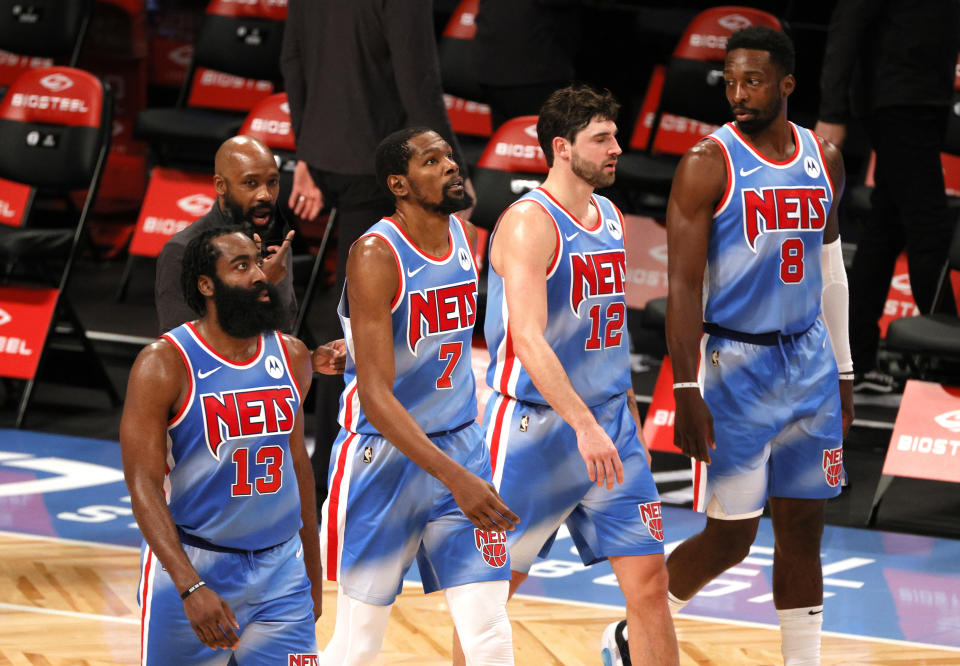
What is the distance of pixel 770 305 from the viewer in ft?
14.9

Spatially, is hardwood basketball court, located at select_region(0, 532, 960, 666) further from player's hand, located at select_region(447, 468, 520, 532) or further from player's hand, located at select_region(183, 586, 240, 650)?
player's hand, located at select_region(183, 586, 240, 650)

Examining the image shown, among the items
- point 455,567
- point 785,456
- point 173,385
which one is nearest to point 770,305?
point 785,456

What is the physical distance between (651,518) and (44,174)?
4.42 meters

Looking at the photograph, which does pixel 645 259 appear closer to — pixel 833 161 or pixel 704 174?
pixel 833 161

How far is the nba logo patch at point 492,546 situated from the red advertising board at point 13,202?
183 inches

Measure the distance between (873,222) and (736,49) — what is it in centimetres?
304

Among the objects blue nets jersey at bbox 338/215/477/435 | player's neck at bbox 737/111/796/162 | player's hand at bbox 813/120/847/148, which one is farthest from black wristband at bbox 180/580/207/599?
player's hand at bbox 813/120/847/148

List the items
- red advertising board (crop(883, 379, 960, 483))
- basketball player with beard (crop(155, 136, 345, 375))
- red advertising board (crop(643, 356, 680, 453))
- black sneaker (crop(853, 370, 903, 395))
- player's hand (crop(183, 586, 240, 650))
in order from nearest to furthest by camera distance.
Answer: player's hand (crop(183, 586, 240, 650)) < basketball player with beard (crop(155, 136, 345, 375)) < red advertising board (crop(883, 379, 960, 483)) < red advertising board (crop(643, 356, 680, 453)) < black sneaker (crop(853, 370, 903, 395))

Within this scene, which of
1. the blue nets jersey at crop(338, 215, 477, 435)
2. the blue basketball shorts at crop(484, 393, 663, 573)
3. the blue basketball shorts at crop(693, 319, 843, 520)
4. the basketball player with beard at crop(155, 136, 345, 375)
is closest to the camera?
the blue nets jersey at crop(338, 215, 477, 435)

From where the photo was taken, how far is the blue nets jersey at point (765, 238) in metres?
4.51

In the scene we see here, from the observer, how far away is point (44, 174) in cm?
778

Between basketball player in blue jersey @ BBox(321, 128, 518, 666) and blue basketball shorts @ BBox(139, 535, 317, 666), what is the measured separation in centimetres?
49

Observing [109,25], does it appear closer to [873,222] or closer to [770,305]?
[873,222]

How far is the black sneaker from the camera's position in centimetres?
771
